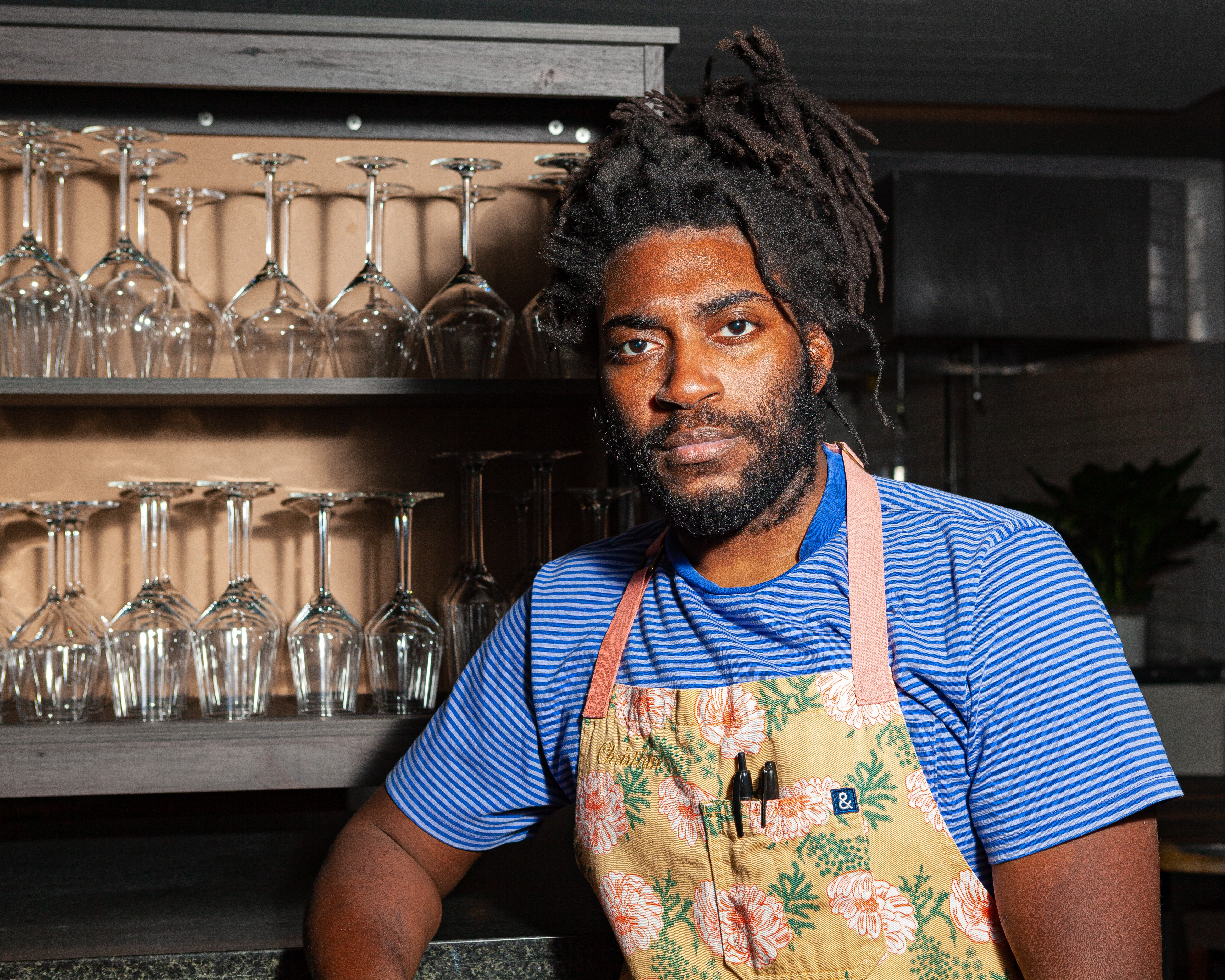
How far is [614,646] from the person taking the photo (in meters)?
1.28

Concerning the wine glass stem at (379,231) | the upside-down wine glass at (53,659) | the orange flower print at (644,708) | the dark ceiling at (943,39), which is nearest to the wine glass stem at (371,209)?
the wine glass stem at (379,231)

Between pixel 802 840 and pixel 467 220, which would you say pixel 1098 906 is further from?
pixel 467 220

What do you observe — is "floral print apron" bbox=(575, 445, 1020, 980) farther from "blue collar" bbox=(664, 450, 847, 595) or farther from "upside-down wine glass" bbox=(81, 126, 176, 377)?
"upside-down wine glass" bbox=(81, 126, 176, 377)

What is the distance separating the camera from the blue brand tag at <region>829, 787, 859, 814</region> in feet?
3.62

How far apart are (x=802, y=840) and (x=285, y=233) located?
123 centimetres

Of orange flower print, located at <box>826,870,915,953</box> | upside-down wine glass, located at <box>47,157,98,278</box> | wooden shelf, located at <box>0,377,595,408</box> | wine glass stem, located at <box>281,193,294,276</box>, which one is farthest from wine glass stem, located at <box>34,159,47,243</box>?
orange flower print, located at <box>826,870,915,953</box>

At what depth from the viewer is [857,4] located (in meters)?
3.04

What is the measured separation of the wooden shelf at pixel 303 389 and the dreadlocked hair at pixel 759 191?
280 millimetres

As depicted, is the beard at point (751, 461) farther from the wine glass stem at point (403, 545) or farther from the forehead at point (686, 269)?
the wine glass stem at point (403, 545)

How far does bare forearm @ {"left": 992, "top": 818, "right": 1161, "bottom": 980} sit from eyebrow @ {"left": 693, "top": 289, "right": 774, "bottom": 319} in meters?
0.58

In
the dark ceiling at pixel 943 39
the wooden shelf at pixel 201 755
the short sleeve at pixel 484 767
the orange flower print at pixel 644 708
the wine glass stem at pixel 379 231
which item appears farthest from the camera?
the dark ceiling at pixel 943 39

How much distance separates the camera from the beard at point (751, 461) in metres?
1.16

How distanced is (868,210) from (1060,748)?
0.62 metres

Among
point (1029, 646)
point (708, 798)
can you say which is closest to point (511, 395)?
point (708, 798)
